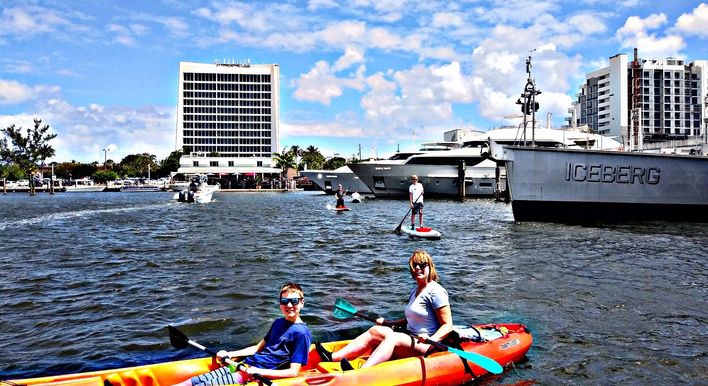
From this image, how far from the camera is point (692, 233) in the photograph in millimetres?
22250

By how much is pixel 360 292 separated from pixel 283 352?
6124 mm

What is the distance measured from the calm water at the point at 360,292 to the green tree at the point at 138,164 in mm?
130964

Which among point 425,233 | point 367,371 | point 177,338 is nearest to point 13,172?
point 425,233

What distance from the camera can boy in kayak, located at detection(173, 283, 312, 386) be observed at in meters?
5.62

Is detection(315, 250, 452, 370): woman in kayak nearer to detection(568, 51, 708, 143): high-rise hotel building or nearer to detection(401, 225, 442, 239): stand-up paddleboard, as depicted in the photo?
detection(401, 225, 442, 239): stand-up paddleboard

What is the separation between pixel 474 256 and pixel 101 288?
10.6 meters

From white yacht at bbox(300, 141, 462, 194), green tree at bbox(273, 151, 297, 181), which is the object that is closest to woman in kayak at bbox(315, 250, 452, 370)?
white yacht at bbox(300, 141, 462, 194)

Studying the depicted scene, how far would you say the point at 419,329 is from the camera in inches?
269

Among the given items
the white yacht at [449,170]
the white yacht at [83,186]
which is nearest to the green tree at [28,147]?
the white yacht at [83,186]

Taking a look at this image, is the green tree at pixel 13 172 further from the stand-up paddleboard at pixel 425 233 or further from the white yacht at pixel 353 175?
the stand-up paddleboard at pixel 425 233

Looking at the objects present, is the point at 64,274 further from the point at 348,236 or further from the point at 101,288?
the point at 348,236

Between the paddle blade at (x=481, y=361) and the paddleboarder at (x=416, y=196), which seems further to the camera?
the paddleboarder at (x=416, y=196)

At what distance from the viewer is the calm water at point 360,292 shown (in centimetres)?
786

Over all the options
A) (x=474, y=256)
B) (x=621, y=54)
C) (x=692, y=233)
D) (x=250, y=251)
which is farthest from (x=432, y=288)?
(x=621, y=54)
